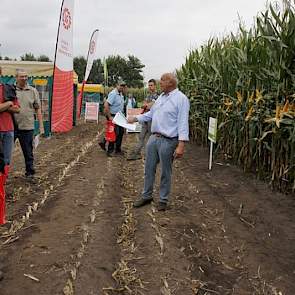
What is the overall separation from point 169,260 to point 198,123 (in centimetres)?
837

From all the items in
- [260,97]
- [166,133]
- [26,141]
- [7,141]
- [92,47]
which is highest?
[92,47]

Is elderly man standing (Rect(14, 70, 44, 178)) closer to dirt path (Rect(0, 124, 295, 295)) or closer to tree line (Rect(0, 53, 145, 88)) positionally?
dirt path (Rect(0, 124, 295, 295))

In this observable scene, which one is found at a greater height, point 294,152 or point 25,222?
point 294,152

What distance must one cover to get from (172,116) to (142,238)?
1672mm

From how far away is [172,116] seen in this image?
5.57 metres

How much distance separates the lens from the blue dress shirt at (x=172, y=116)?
215 inches

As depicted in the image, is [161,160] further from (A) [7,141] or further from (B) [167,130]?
(A) [7,141]

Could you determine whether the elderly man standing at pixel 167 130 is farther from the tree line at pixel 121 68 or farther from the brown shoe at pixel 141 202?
the tree line at pixel 121 68

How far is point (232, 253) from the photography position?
441 centimetres

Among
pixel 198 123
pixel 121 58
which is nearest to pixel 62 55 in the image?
pixel 198 123

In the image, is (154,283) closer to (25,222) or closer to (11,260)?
(11,260)

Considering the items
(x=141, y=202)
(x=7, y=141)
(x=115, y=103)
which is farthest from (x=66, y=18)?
(x=141, y=202)

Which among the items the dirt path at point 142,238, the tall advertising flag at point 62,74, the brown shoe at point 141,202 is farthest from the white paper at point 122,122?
the tall advertising flag at point 62,74

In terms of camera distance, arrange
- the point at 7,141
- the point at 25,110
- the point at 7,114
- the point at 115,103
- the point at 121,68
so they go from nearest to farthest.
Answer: the point at 7,114 → the point at 7,141 → the point at 25,110 → the point at 115,103 → the point at 121,68
